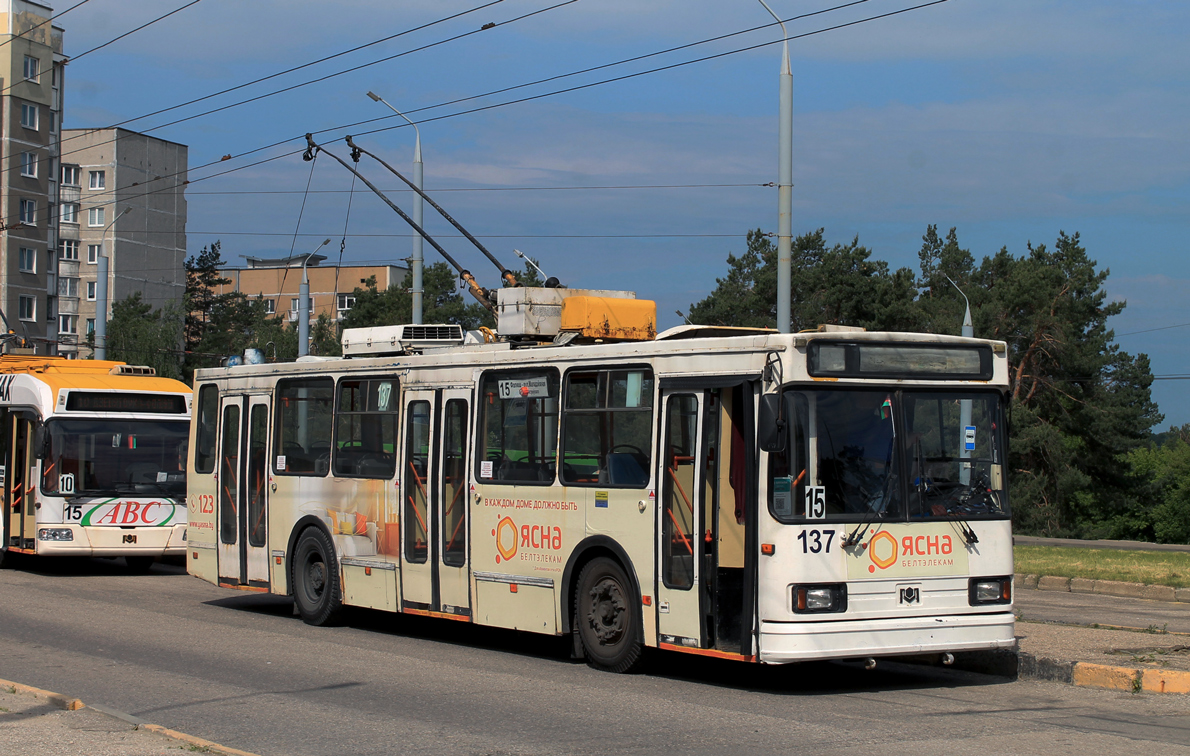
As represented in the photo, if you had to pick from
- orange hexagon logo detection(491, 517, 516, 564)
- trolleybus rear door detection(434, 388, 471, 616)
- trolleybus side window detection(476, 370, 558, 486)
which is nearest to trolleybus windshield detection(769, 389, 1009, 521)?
trolleybus side window detection(476, 370, 558, 486)

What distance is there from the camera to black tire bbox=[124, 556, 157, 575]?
70.6ft

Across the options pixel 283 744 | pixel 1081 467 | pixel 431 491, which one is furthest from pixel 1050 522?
pixel 283 744

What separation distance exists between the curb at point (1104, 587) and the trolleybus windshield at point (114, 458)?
1249 cm

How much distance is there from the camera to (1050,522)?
2291 inches

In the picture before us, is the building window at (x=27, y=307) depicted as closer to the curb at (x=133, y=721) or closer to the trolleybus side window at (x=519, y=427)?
the trolleybus side window at (x=519, y=427)

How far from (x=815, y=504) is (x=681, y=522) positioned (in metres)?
1.12

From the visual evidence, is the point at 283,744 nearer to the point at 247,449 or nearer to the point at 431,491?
the point at 431,491

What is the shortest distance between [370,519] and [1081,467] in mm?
56042

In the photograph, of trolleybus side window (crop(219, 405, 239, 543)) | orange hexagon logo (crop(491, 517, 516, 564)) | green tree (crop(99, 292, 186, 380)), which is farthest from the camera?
green tree (crop(99, 292, 186, 380))

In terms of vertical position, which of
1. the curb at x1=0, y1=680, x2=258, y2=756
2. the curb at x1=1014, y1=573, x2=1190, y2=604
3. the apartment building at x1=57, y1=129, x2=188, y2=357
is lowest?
the curb at x1=1014, y1=573, x2=1190, y2=604

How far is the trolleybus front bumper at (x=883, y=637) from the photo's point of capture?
9188 mm

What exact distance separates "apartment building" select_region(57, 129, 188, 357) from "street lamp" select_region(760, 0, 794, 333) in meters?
72.7

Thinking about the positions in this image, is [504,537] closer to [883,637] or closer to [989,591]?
[883,637]

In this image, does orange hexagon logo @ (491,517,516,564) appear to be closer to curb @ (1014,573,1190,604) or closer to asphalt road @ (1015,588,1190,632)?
asphalt road @ (1015,588,1190,632)
